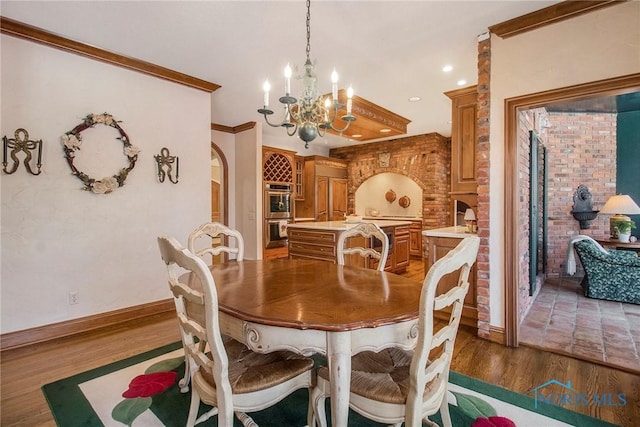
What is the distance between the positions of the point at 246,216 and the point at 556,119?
548 cm

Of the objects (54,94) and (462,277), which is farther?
(54,94)

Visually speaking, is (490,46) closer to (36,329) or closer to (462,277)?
(462,277)

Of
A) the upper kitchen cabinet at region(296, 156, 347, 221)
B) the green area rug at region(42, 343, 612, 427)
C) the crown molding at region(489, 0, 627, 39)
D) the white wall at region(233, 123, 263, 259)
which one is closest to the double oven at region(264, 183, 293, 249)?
the white wall at region(233, 123, 263, 259)

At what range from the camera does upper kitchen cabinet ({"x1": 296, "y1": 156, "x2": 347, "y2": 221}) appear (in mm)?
7234

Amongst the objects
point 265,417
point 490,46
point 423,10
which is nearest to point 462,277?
point 265,417

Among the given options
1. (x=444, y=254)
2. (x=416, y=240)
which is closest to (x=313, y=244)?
(x=444, y=254)

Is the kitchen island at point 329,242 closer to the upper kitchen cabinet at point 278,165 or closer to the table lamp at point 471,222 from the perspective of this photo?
the table lamp at point 471,222

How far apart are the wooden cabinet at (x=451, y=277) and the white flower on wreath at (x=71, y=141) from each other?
140 inches

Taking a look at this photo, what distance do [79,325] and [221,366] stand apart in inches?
101

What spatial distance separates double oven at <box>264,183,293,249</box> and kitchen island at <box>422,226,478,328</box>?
3.51 metres

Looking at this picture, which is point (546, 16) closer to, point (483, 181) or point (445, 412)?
point (483, 181)

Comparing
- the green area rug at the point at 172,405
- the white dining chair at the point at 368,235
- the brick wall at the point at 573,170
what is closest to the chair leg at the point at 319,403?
the green area rug at the point at 172,405

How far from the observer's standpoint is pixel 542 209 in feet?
15.2

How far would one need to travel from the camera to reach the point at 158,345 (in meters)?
2.62
